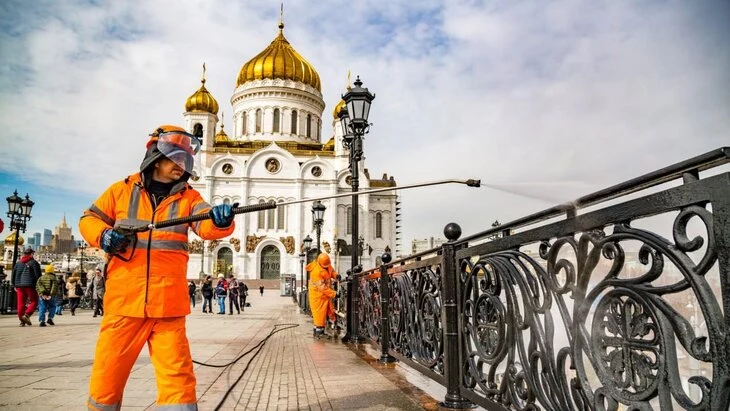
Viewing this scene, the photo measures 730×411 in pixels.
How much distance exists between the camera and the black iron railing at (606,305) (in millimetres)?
1608

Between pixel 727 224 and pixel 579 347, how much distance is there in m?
0.97

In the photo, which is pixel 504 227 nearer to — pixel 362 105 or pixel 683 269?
pixel 683 269

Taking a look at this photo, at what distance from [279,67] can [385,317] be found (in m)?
53.2

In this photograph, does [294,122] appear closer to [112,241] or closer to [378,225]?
[378,225]

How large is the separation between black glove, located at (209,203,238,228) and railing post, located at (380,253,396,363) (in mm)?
3622

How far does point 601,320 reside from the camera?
6.91ft

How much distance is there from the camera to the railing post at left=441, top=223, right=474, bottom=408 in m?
3.76

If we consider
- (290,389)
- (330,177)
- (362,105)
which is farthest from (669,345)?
(330,177)

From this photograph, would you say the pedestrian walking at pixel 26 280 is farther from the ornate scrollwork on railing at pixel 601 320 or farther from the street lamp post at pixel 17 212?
the ornate scrollwork on railing at pixel 601 320

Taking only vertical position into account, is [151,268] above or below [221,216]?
below

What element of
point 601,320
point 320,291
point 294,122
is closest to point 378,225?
point 294,122

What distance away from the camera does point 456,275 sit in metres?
3.89

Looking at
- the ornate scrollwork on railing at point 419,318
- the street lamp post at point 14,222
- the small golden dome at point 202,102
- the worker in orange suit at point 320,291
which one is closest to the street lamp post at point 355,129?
the worker in orange suit at point 320,291

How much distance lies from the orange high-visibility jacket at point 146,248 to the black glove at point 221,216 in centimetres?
9
